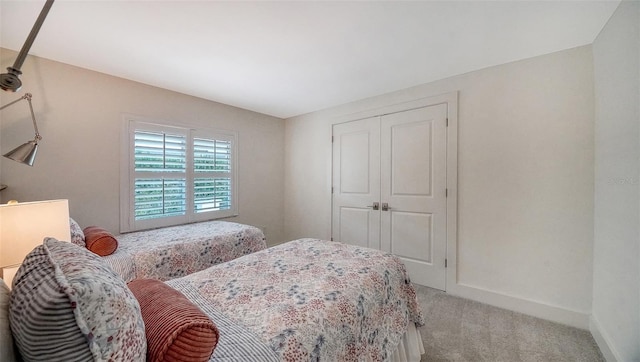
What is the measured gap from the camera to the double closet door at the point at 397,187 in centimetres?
270

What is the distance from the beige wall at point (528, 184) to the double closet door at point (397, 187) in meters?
0.22

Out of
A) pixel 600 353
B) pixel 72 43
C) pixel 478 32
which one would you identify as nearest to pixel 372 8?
pixel 478 32

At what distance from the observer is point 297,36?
1.88 meters

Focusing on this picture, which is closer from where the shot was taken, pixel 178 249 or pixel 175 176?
pixel 178 249

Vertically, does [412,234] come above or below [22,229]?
below

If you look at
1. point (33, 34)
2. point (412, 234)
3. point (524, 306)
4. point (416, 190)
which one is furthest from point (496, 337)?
point (33, 34)

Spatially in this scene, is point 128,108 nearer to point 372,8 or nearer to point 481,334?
point 372,8

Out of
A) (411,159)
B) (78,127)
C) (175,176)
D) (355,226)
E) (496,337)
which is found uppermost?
(78,127)

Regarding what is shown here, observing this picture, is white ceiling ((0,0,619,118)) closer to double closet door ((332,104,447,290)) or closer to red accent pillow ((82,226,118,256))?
double closet door ((332,104,447,290))

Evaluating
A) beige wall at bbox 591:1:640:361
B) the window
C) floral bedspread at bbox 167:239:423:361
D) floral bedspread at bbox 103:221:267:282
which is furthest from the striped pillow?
the window

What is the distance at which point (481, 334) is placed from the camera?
192cm

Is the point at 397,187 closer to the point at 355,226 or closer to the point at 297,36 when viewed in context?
the point at 355,226

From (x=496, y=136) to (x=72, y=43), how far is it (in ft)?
12.6

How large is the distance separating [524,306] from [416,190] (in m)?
1.42
